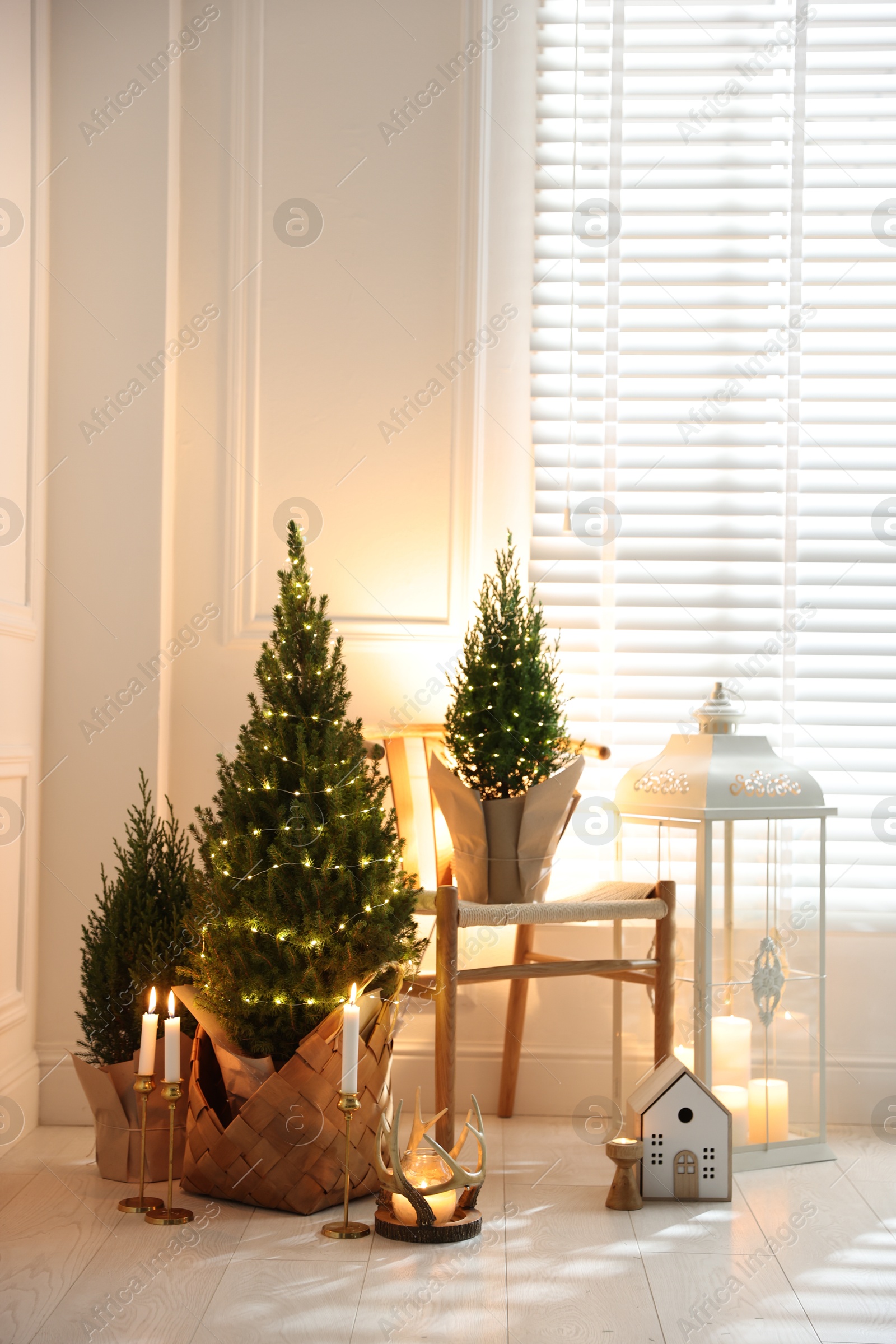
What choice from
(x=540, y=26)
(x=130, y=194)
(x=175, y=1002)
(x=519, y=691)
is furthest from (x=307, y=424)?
(x=175, y=1002)

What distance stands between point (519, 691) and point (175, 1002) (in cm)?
90

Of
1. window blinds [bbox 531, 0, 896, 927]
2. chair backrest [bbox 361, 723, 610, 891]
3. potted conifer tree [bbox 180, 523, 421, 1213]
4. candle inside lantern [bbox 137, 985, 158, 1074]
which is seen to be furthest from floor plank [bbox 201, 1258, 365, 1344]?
window blinds [bbox 531, 0, 896, 927]

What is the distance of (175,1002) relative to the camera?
220 centimetres

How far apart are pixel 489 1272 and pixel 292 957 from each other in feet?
1.94

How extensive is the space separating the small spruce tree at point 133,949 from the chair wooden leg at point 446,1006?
1.56 ft

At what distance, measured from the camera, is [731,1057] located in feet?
7.47

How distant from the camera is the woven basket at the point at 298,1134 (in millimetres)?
1969

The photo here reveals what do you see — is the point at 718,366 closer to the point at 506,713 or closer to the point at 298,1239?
the point at 506,713

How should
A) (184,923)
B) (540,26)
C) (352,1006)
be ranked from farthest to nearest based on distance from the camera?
1. (540,26)
2. (184,923)
3. (352,1006)

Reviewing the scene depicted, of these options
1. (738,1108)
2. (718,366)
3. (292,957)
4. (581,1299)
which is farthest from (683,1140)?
(718,366)

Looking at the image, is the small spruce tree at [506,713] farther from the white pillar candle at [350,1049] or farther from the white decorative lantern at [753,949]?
the white pillar candle at [350,1049]

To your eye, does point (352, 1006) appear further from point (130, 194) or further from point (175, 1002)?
point (130, 194)

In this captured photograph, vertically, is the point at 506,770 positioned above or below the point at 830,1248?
above

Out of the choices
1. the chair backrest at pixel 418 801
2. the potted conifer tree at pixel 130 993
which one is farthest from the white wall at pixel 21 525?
the chair backrest at pixel 418 801
